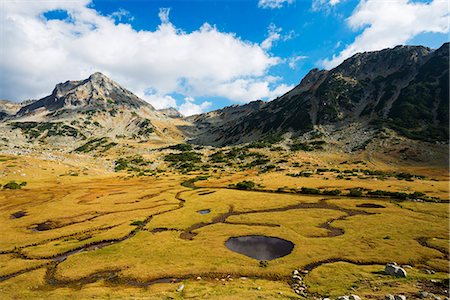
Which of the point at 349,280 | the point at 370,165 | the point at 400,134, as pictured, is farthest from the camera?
the point at 400,134

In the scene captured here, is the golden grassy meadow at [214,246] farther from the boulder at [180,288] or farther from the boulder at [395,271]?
the boulder at [395,271]

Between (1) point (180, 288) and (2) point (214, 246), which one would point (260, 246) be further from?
(1) point (180, 288)

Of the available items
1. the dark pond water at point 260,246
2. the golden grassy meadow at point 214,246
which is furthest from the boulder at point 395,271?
the dark pond water at point 260,246

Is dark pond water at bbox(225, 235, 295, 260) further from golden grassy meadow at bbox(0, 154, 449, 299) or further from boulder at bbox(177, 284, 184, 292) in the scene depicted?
boulder at bbox(177, 284, 184, 292)

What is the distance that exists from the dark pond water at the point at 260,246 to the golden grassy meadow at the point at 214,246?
135cm

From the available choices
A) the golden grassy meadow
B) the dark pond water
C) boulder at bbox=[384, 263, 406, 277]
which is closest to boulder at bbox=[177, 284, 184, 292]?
the golden grassy meadow

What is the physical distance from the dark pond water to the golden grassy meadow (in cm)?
135

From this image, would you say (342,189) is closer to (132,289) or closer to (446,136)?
(132,289)

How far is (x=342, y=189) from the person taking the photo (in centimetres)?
7788

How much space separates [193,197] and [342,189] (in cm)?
4383

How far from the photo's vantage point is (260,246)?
3772 centimetres

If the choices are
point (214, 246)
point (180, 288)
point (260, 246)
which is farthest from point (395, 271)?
point (214, 246)

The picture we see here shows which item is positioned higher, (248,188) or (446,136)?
(446,136)

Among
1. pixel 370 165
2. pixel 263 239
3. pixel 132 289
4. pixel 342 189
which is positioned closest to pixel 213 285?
pixel 132 289
